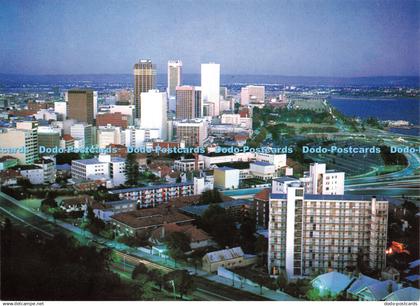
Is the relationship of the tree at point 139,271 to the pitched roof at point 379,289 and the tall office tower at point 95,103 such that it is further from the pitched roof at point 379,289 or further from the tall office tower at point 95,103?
the tall office tower at point 95,103

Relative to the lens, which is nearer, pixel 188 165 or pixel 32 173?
pixel 32 173

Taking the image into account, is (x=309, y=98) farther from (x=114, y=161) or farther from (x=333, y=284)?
(x=333, y=284)

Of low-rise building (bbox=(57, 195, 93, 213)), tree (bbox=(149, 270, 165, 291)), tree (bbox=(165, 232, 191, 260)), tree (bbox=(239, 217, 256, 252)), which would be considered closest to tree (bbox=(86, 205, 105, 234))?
low-rise building (bbox=(57, 195, 93, 213))

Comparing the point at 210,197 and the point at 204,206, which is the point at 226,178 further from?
the point at 204,206

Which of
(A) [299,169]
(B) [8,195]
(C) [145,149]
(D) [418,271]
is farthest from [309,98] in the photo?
(B) [8,195]

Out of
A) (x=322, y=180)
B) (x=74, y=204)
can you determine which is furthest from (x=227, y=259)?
(x=74, y=204)

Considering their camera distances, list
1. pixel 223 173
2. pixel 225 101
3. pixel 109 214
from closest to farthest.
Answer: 1. pixel 109 214
2. pixel 223 173
3. pixel 225 101

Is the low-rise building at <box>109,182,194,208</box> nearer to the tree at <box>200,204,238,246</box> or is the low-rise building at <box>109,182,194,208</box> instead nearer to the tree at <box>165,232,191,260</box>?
the tree at <box>200,204,238,246</box>
